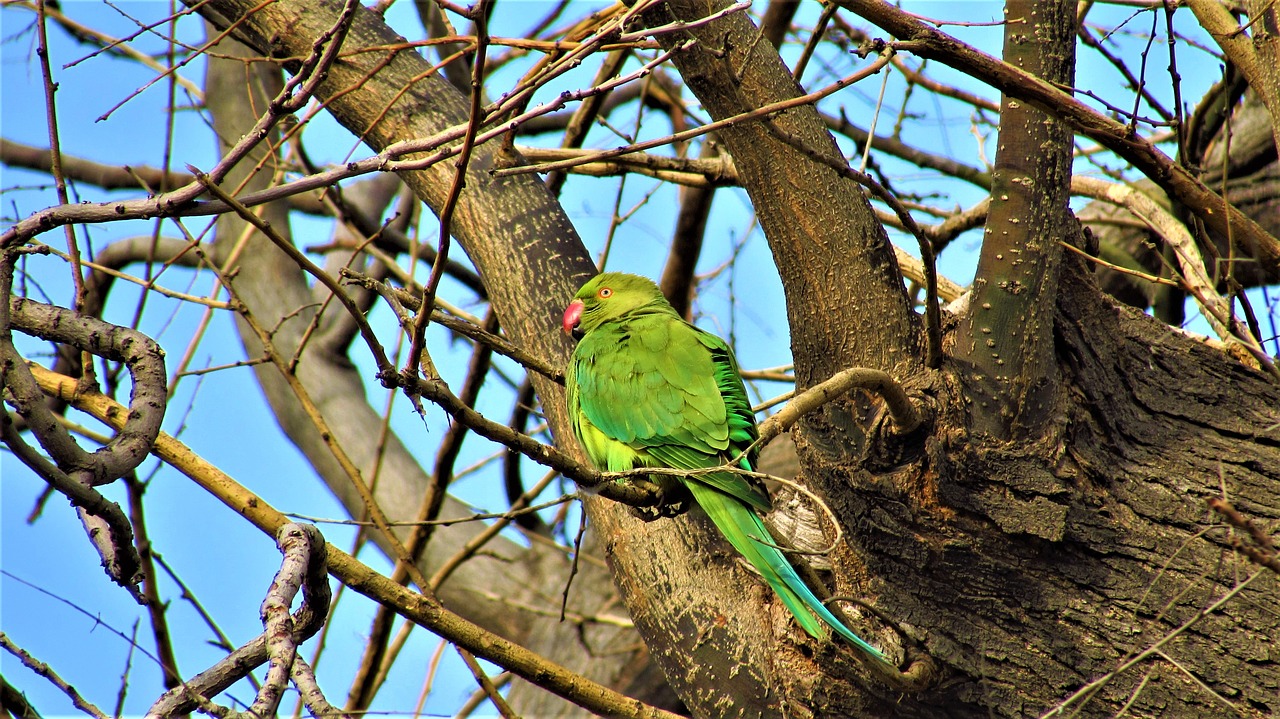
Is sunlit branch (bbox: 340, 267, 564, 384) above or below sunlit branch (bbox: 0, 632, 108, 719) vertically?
above

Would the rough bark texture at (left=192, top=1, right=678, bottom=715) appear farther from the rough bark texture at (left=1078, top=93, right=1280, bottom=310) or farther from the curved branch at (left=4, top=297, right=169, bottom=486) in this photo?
the rough bark texture at (left=1078, top=93, right=1280, bottom=310)

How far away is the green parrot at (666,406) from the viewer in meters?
Answer: 2.54

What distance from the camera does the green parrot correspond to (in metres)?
2.54

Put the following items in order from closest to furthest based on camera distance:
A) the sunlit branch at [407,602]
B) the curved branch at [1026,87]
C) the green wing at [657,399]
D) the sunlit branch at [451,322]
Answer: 1. the sunlit branch at [451,322]
2. the curved branch at [1026,87]
3. the sunlit branch at [407,602]
4. the green wing at [657,399]

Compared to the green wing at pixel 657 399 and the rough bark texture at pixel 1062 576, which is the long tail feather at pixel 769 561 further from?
the rough bark texture at pixel 1062 576

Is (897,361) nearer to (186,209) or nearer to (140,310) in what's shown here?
(186,209)

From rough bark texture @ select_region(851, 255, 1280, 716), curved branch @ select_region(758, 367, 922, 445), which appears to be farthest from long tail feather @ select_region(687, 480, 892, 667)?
curved branch @ select_region(758, 367, 922, 445)

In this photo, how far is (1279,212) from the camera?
4.61 metres

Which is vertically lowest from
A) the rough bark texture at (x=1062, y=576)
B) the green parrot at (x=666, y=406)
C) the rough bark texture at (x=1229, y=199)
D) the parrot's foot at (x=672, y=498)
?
the rough bark texture at (x=1062, y=576)

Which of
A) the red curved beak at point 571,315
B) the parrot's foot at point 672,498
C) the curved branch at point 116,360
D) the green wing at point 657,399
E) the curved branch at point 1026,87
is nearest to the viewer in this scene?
the curved branch at point 116,360

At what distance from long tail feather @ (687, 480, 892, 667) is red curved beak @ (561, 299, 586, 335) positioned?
847mm

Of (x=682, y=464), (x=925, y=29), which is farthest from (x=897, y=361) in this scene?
(x=925, y=29)

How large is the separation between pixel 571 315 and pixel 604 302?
0.56 ft

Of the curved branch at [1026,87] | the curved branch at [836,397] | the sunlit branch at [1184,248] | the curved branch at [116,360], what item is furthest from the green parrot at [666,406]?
the sunlit branch at [1184,248]
